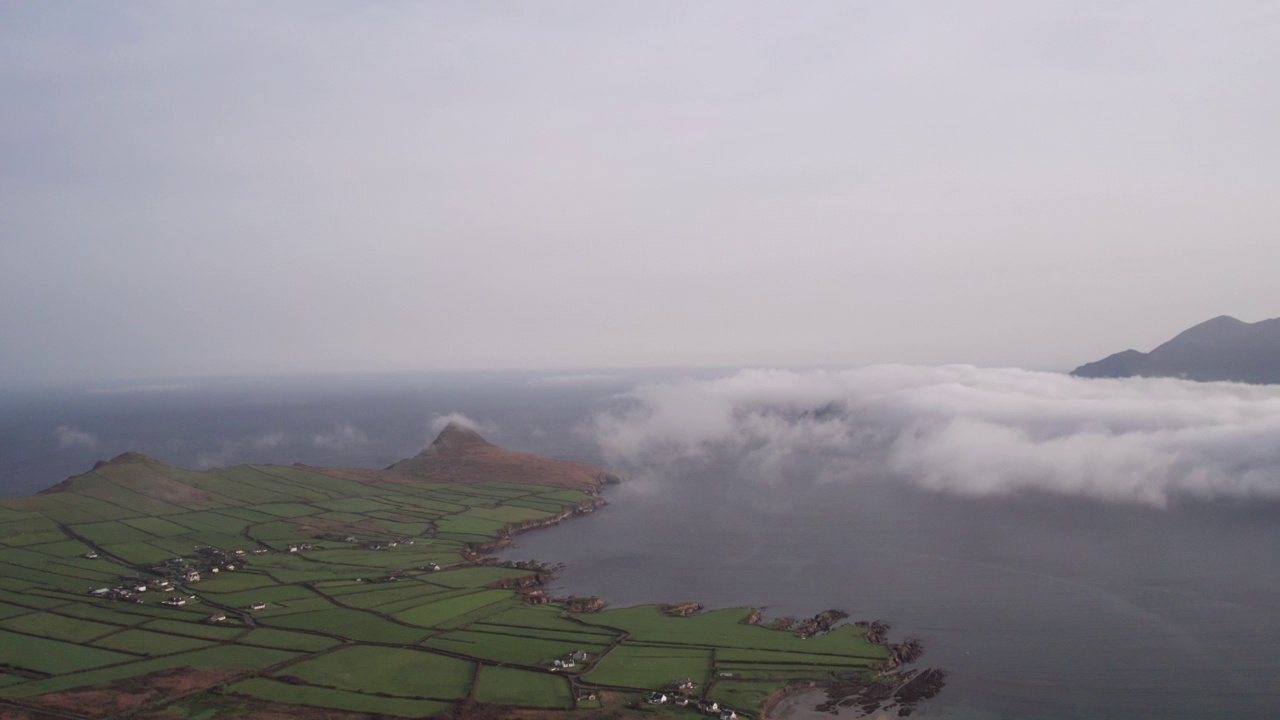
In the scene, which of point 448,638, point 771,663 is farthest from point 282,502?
point 771,663

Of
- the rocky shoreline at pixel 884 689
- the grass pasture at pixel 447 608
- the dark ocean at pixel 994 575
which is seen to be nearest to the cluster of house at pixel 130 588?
the grass pasture at pixel 447 608

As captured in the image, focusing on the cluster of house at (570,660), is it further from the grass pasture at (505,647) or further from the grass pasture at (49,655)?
the grass pasture at (49,655)

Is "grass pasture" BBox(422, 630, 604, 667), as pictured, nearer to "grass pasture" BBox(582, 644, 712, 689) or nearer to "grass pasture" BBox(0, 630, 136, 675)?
"grass pasture" BBox(582, 644, 712, 689)

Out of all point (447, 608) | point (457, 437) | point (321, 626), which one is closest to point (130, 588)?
point (321, 626)

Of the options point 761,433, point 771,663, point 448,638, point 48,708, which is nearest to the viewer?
point 48,708

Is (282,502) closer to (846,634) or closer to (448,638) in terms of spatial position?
(448,638)

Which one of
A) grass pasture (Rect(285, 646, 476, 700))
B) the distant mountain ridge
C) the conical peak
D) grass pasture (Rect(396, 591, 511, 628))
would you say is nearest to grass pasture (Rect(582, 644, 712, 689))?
grass pasture (Rect(285, 646, 476, 700))

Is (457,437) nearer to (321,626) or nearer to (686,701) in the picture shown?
(321,626)
